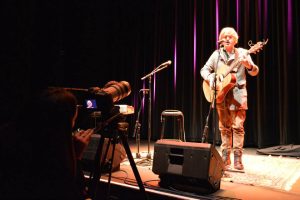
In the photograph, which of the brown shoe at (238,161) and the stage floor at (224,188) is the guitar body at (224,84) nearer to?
the brown shoe at (238,161)

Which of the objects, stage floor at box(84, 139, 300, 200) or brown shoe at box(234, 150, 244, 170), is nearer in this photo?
stage floor at box(84, 139, 300, 200)

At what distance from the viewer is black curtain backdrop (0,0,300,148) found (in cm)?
538

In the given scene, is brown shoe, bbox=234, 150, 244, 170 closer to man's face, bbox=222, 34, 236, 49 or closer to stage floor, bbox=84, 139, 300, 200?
stage floor, bbox=84, 139, 300, 200

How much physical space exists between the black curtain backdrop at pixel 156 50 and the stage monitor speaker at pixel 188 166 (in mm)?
2798

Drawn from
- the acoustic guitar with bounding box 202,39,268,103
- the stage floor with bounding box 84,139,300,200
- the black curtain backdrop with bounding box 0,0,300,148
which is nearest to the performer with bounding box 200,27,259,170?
the acoustic guitar with bounding box 202,39,268,103

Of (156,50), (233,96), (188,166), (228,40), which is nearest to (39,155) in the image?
(188,166)

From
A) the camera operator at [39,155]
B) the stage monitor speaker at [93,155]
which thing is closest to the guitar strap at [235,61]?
the stage monitor speaker at [93,155]

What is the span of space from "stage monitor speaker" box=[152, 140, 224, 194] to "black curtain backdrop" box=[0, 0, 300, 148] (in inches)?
110

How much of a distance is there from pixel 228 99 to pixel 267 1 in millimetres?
3035

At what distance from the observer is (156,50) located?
7.00 metres

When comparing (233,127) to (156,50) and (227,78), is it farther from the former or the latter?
(156,50)

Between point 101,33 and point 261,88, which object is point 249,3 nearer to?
point 261,88

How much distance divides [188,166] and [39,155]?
148 centimetres

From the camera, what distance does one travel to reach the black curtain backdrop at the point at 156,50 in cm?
538
